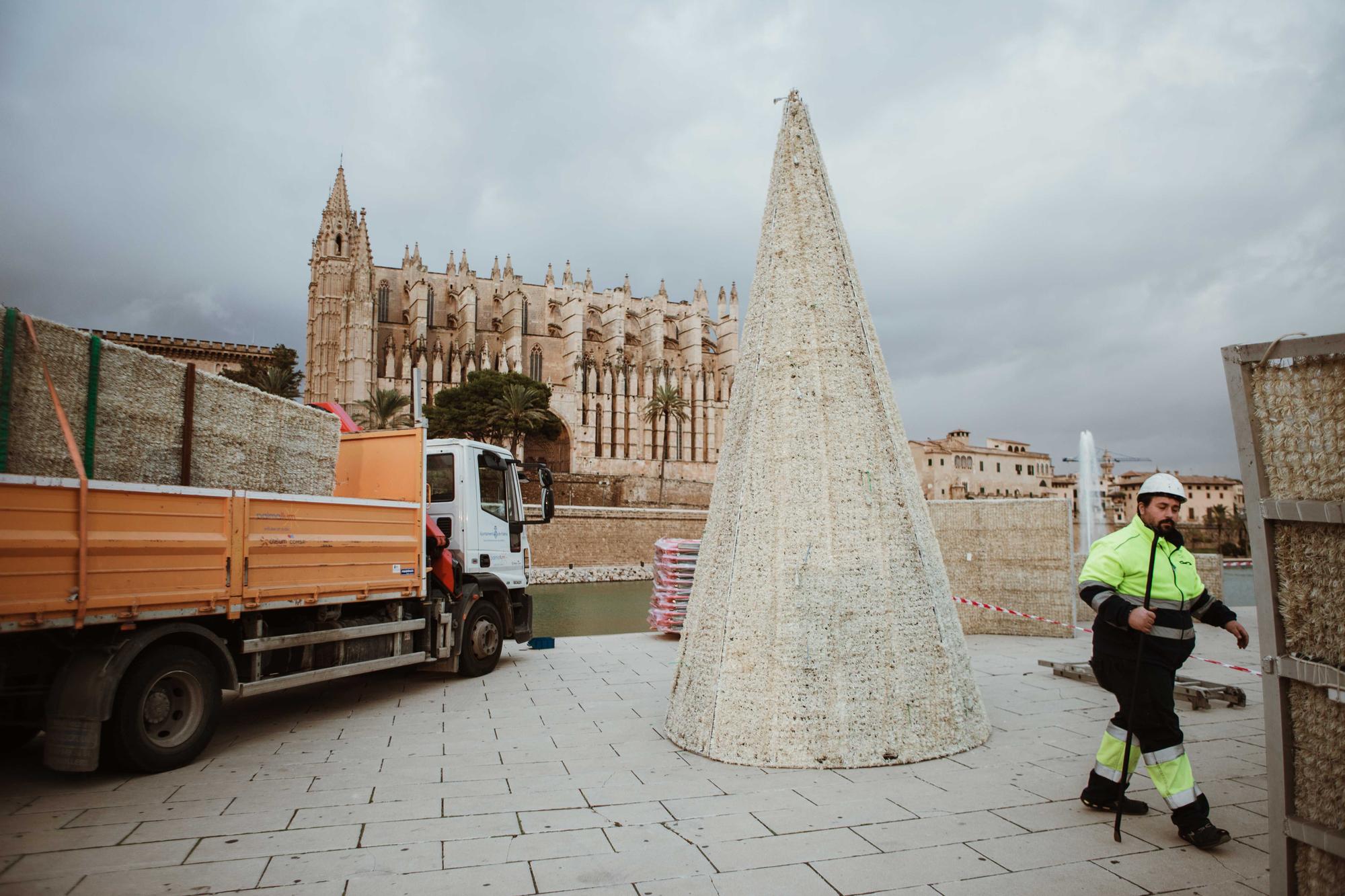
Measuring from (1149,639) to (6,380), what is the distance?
5.78 m

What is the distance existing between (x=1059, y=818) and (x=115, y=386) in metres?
5.63

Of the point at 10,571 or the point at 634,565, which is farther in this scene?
the point at 634,565

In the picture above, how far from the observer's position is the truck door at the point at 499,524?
28.3 feet

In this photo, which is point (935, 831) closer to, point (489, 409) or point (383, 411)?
point (383, 411)

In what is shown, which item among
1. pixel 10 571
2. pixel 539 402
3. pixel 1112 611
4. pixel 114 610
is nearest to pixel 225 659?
pixel 114 610

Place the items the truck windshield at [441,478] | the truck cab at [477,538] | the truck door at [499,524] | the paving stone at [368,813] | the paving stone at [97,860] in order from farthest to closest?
the truck door at [499,524] < the truck windshield at [441,478] < the truck cab at [477,538] < the paving stone at [368,813] < the paving stone at [97,860]

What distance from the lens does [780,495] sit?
4918mm

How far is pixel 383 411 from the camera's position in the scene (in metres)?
44.7

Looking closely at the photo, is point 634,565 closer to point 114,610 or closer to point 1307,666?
point 114,610

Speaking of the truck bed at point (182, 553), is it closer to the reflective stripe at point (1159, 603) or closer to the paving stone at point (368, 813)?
the paving stone at point (368, 813)

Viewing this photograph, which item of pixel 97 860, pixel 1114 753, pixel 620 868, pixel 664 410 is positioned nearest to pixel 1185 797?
pixel 1114 753

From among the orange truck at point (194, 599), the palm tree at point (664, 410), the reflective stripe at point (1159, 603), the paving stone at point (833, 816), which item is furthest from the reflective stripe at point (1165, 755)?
the palm tree at point (664, 410)

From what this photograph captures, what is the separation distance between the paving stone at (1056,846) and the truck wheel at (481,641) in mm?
5847

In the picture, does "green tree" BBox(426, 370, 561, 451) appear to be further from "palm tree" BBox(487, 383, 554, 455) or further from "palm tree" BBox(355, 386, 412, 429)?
"palm tree" BBox(355, 386, 412, 429)
